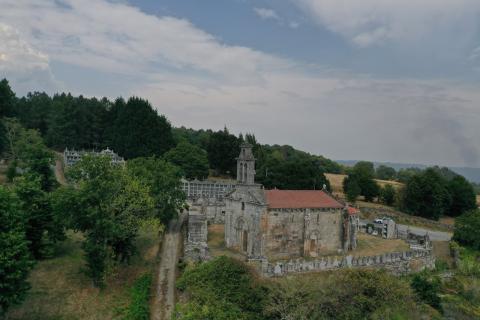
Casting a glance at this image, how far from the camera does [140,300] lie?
34.1 metres

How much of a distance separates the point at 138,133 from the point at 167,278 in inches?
1818

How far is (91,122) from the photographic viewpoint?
281 ft

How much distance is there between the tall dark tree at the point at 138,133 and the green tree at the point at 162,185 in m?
31.4

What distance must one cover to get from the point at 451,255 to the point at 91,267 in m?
43.4

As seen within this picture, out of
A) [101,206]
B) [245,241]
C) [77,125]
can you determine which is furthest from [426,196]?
[77,125]

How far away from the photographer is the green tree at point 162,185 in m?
45.2

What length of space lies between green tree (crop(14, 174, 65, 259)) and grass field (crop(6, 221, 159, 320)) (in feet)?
5.53

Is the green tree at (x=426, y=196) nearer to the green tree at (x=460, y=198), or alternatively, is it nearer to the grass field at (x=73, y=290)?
the green tree at (x=460, y=198)

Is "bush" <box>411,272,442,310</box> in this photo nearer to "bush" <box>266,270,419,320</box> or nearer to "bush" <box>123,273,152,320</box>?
"bush" <box>266,270,419,320</box>

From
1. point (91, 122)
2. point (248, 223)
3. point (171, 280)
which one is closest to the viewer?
point (171, 280)

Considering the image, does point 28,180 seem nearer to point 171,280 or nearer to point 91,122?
point 171,280

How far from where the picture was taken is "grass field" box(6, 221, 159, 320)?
33688 mm

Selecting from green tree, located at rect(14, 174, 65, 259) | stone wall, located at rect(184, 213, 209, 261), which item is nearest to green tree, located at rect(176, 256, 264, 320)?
stone wall, located at rect(184, 213, 209, 261)

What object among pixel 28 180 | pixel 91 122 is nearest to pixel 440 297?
pixel 28 180
